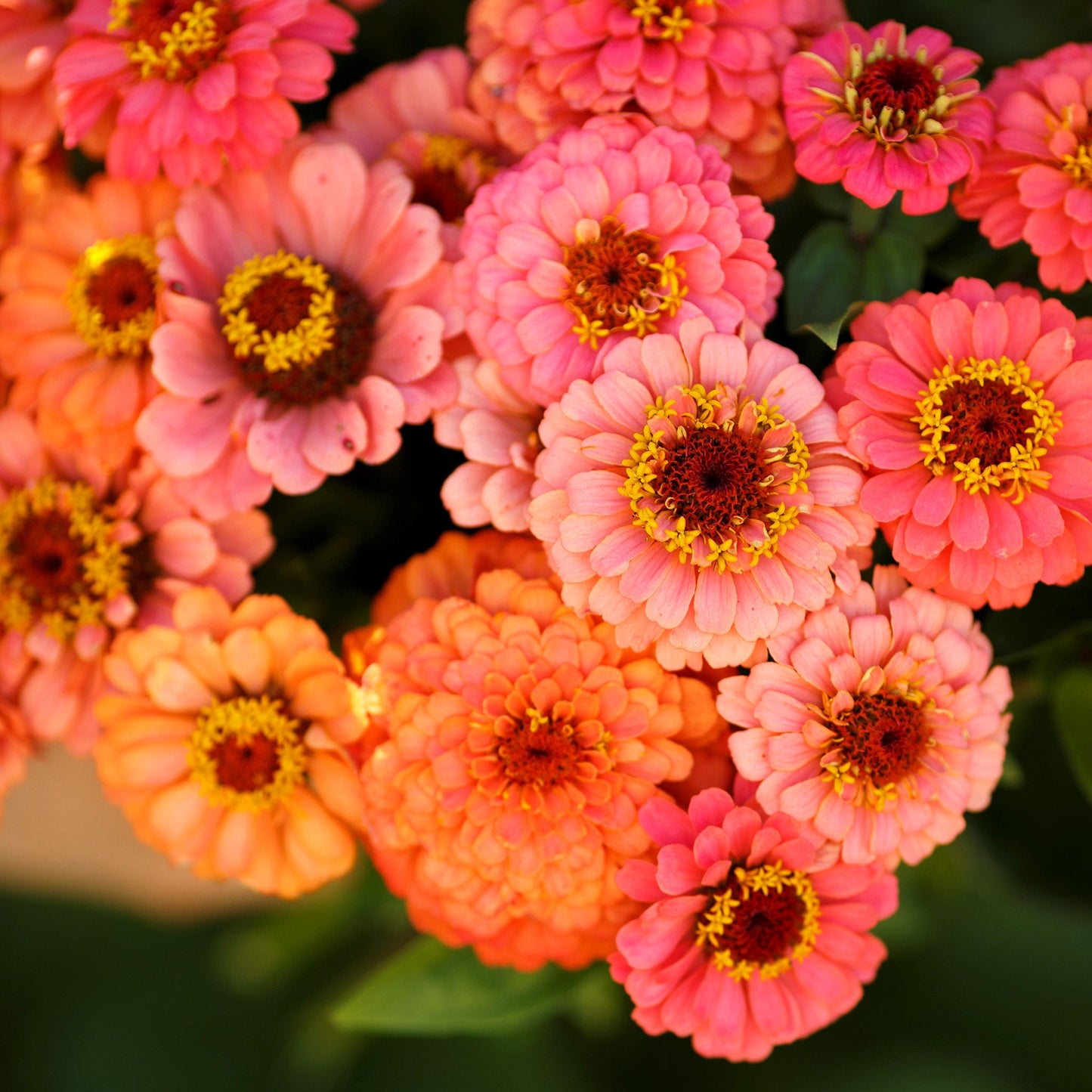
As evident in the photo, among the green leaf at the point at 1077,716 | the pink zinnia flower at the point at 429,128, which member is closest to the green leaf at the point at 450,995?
the green leaf at the point at 1077,716

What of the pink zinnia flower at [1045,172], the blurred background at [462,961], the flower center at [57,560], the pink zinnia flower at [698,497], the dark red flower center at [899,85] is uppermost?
the dark red flower center at [899,85]

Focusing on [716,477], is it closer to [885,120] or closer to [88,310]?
[885,120]

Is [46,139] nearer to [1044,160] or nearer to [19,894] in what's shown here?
[1044,160]

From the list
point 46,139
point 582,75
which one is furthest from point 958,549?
point 46,139

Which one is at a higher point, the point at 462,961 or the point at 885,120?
the point at 885,120

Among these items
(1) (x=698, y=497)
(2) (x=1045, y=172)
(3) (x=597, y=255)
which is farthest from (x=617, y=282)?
(2) (x=1045, y=172)

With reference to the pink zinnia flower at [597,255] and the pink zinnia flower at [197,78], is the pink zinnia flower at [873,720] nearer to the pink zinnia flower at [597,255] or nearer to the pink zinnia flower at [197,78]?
the pink zinnia flower at [597,255]
